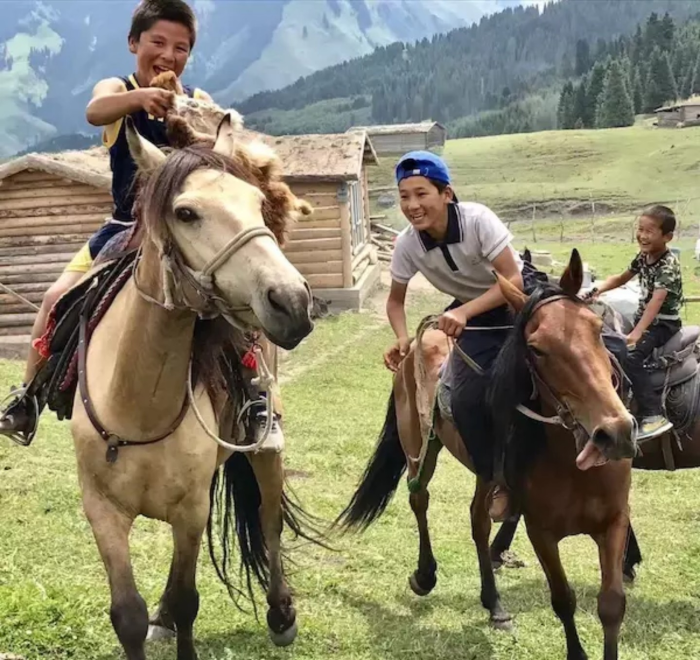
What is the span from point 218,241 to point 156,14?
164 cm

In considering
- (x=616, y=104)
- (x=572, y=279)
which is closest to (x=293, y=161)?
(x=572, y=279)

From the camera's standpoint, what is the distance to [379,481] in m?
5.84

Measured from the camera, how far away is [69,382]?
352 centimetres

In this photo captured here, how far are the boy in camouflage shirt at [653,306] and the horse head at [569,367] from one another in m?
1.90

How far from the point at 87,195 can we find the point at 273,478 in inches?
515

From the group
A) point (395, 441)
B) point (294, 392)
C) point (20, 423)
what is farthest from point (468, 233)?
point (294, 392)

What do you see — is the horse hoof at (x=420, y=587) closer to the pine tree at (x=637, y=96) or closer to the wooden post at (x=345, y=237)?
the wooden post at (x=345, y=237)

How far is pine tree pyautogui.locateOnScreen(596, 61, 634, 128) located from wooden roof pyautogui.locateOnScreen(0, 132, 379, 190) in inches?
2705

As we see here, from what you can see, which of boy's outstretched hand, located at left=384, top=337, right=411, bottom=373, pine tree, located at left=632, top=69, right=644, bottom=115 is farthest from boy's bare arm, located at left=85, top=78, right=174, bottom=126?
pine tree, located at left=632, top=69, right=644, bottom=115

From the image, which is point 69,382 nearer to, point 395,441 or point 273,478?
point 273,478

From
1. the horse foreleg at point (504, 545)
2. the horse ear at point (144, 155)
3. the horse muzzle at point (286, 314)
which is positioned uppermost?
the horse ear at point (144, 155)

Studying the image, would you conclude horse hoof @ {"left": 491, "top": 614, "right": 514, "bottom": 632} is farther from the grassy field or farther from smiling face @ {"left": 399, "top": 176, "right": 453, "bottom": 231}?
smiling face @ {"left": 399, "top": 176, "right": 453, "bottom": 231}

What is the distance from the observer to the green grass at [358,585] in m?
4.17

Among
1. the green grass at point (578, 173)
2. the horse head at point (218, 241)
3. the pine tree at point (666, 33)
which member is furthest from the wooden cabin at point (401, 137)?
the horse head at point (218, 241)
